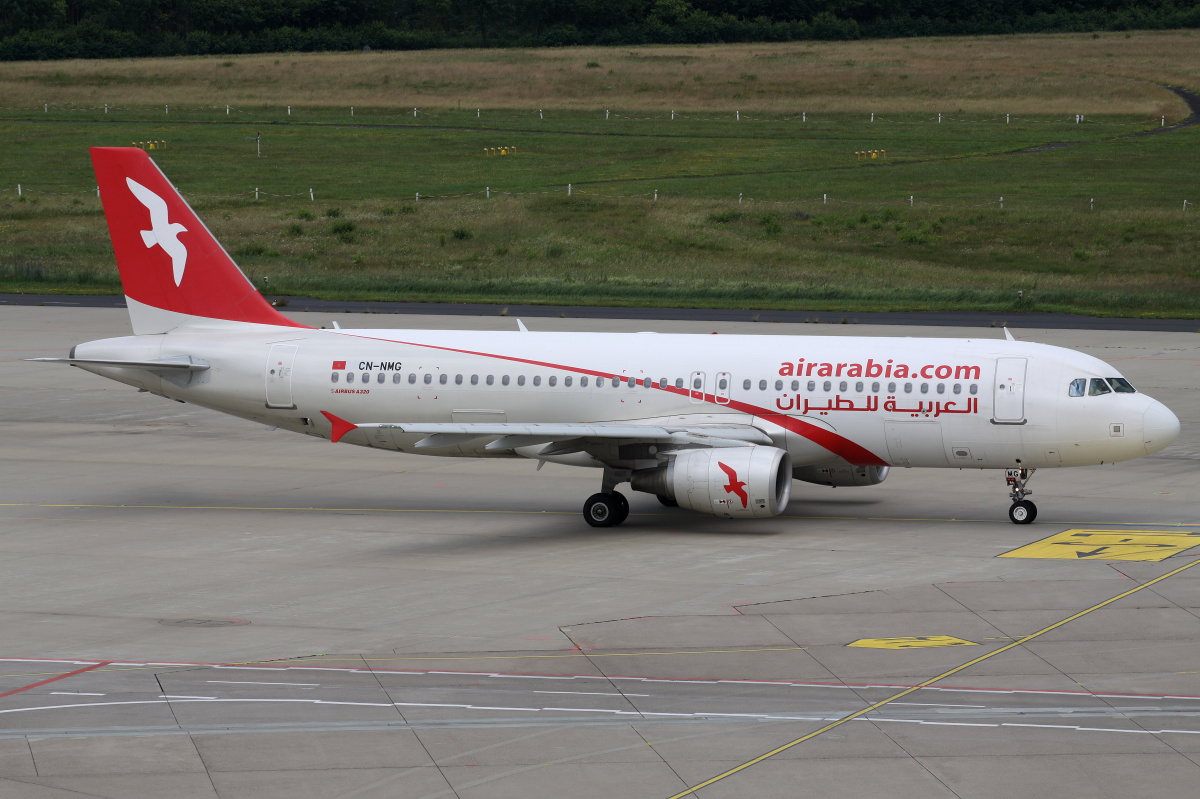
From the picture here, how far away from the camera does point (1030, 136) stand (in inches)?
5349

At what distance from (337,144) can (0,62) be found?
7309 centimetres

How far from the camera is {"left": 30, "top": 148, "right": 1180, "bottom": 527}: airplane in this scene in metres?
32.8

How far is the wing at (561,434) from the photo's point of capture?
32.5 m

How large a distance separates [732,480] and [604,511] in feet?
12.2

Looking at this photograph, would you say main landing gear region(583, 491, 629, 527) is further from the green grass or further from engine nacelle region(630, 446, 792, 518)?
the green grass

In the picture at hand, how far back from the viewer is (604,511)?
3419 cm

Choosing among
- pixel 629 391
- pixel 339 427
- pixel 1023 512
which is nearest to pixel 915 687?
pixel 1023 512

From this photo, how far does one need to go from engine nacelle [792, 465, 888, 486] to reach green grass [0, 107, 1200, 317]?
1636 inches

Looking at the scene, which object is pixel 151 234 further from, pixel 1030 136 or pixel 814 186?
pixel 1030 136

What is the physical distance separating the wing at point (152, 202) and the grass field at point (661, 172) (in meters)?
42.9

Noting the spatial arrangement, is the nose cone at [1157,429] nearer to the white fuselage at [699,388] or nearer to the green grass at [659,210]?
the white fuselage at [699,388]

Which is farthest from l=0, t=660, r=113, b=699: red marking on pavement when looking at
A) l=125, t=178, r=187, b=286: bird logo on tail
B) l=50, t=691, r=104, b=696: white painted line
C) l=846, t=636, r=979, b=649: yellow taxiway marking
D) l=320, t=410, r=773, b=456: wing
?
l=125, t=178, r=187, b=286: bird logo on tail

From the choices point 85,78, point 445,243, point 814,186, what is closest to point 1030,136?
point 814,186

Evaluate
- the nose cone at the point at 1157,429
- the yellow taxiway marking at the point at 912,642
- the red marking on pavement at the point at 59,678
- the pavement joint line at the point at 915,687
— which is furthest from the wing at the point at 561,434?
the red marking on pavement at the point at 59,678
